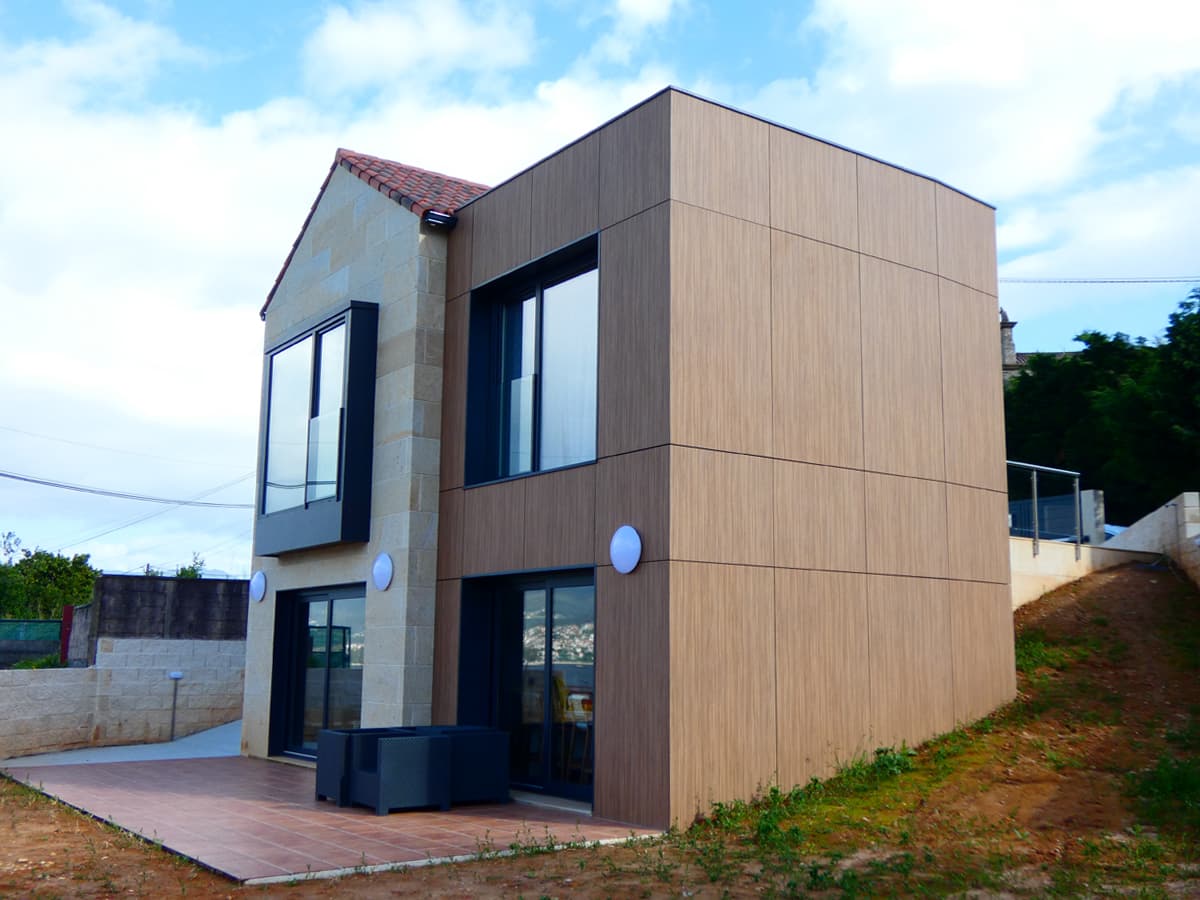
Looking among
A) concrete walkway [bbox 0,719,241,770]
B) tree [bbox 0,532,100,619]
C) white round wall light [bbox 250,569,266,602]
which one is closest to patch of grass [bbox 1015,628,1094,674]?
white round wall light [bbox 250,569,266,602]

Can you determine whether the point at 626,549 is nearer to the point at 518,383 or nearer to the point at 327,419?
the point at 518,383

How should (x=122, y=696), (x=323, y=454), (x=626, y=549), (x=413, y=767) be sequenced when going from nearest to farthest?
(x=626, y=549)
(x=413, y=767)
(x=323, y=454)
(x=122, y=696)

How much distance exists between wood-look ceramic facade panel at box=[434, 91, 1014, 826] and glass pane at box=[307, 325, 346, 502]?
5.98 feet

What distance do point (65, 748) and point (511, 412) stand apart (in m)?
9.07

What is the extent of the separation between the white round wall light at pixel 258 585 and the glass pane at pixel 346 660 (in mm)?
1661

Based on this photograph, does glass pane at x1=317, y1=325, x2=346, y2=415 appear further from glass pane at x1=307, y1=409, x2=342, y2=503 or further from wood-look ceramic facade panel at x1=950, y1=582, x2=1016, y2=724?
wood-look ceramic facade panel at x1=950, y1=582, x2=1016, y2=724

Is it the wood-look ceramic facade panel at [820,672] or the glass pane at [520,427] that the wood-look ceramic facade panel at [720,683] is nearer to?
the wood-look ceramic facade panel at [820,672]

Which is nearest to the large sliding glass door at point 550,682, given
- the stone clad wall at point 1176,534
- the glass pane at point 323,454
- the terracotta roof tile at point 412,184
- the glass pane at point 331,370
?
the glass pane at point 323,454

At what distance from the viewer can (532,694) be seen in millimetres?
11477

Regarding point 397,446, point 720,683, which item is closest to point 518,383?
point 397,446

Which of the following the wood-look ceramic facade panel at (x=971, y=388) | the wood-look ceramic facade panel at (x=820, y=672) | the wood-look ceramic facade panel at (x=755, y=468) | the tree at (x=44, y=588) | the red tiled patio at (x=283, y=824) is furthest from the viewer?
the tree at (x=44, y=588)

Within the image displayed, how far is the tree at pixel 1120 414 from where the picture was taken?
77.1 ft

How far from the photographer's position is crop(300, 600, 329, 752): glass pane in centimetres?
1470

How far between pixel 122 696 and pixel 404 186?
878 cm
